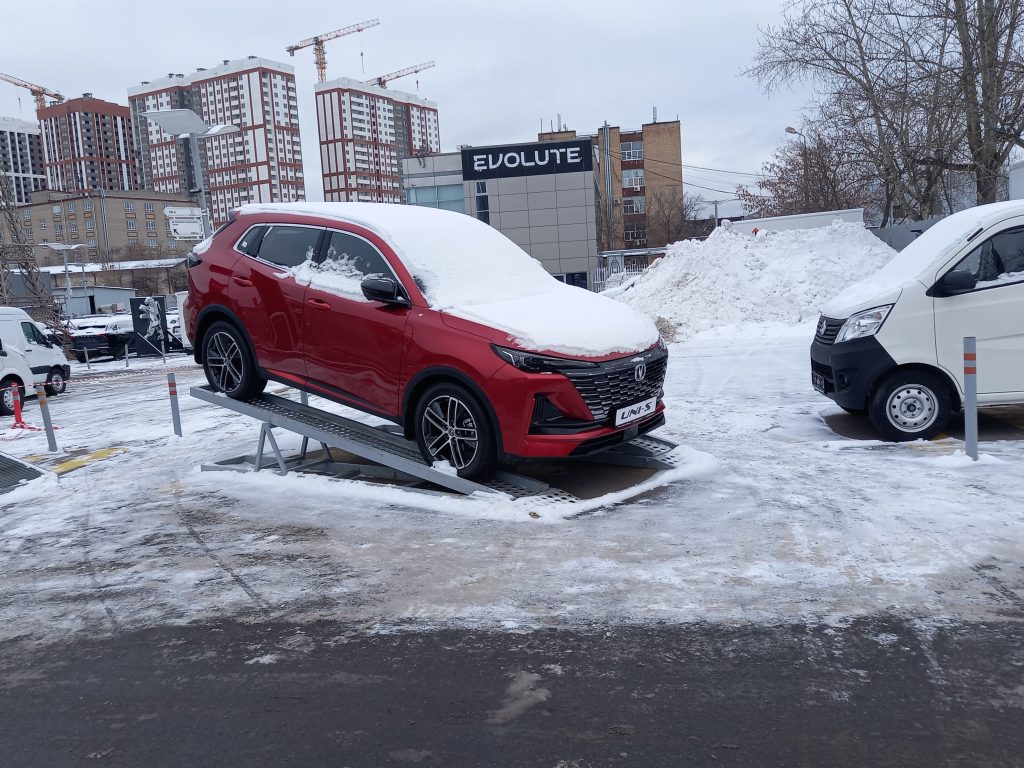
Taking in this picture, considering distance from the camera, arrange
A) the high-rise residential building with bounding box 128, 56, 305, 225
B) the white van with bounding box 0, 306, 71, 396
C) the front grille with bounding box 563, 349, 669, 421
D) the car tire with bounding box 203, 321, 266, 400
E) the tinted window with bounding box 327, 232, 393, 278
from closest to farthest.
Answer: the front grille with bounding box 563, 349, 669, 421, the tinted window with bounding box 327, 232, 393, 278, the car tire with bounding box 203, 321, 266, 400, the white van with bounding box 0, 306, 71, 396, the high-rise residential building with bounding box 128, 56, 305, 225

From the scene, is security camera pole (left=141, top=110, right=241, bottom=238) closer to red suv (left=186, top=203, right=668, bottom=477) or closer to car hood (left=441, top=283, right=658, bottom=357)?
red suv (left=186, top=203, right=668, bottom=477)

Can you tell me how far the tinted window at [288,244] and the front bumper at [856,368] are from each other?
16.4 feet

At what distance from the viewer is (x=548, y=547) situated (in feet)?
17.8

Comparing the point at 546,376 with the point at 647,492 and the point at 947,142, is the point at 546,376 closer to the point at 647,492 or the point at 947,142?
the point at 647,492

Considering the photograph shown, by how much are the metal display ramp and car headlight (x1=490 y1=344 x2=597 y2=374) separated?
1004 millimetres

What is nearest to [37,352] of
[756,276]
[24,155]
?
[756,276]

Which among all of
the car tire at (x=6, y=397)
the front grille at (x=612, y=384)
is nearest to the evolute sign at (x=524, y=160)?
the car tire at (x=6, y=397)

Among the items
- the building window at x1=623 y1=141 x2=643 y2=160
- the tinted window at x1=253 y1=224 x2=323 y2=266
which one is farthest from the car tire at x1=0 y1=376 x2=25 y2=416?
the building window at x1=623 y1=141 x2=643 y2=160

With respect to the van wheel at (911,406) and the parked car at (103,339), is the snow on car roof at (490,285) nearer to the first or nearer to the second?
the van wheel at (911,406)

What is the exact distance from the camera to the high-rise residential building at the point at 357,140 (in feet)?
387

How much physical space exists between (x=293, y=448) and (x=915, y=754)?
741 cm

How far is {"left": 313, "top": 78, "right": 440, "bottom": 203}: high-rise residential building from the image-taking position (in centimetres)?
11806

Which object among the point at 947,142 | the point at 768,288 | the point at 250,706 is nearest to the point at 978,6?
the point at 947,142

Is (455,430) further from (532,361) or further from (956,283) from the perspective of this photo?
(956,283)
